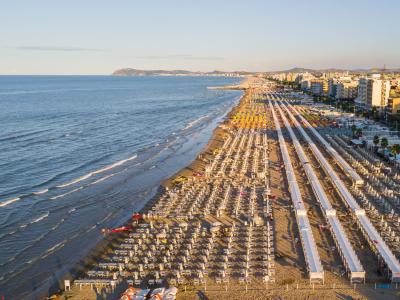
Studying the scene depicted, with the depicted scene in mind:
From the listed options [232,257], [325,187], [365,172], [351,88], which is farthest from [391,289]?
[351,88]

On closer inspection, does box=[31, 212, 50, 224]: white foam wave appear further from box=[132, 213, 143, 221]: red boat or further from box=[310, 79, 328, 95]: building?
box=[310, 79, 328, 95]: building

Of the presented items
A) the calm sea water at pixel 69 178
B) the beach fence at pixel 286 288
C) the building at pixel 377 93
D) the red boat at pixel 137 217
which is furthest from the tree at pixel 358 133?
the beach fence at pixel 286 288

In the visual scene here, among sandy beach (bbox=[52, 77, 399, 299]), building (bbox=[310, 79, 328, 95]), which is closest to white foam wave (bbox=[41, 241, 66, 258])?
sandy beach (bbox=[52, 77, 399, 299])

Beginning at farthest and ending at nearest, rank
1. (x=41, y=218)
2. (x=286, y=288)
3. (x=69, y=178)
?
(x=69, y=178)
(x=41, y=218)
(x=286, y=288)

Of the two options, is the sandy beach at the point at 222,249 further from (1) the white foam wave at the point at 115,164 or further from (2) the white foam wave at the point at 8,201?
(2) the white foam wave at the point at 8,201

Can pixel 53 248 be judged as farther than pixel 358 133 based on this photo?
No

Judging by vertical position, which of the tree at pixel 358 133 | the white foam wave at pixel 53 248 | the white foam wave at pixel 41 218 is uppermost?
the tree at pixel 358 133

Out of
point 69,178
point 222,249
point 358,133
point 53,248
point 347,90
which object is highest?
point 347,90

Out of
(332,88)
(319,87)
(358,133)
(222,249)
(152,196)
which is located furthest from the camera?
(319,87)

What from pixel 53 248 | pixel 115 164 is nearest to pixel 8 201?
pixel 53 248

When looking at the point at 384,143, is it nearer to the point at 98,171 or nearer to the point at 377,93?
the point at 98,171

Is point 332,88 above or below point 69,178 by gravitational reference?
above

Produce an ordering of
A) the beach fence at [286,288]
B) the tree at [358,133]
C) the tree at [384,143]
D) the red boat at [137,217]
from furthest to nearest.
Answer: the tree at [358,133] → the tree at [384,143] → the red boat at [137,217] → the beach fence at [286,288]
